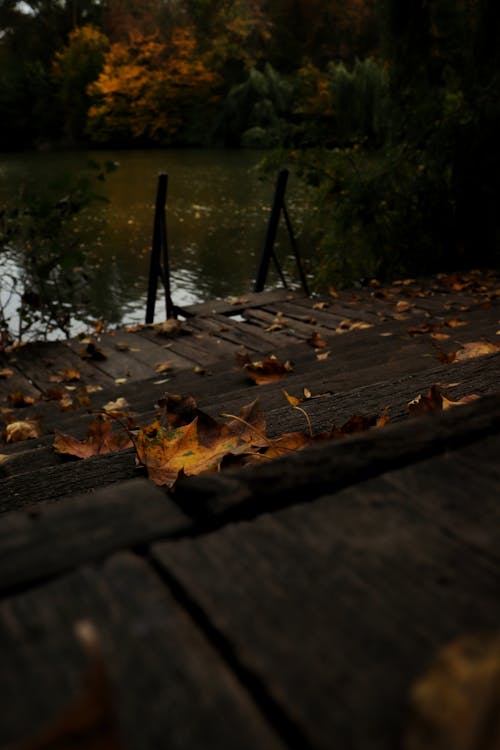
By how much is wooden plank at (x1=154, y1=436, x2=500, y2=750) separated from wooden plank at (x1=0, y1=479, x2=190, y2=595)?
6cm

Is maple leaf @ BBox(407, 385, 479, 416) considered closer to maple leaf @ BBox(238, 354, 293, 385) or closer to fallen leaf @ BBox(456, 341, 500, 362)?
fallen leaf @ BBox(456, 341, 500, 362)

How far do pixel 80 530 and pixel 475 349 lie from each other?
7.50 feet

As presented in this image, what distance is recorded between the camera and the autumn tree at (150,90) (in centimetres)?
3572

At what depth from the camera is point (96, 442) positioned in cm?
189

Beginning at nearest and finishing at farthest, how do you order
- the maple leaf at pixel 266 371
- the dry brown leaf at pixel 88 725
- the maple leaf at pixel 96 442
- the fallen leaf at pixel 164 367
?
the dry brown leaf at pixel 88 725
the maple leaf at pixel 96 442
the maple leaf at pixel 266 371
the fallen leaf at pixel 164 367

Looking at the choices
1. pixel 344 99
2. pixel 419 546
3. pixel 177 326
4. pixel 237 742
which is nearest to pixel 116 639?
pixel 237 742

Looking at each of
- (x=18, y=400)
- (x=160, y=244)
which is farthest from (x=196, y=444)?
(x=160, y=244)

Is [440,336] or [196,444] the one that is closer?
[196,444]

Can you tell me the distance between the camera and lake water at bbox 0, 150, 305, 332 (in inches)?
443

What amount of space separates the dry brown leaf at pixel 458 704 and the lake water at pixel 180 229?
5586mm

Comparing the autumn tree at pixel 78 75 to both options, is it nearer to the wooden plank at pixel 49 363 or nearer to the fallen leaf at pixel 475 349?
the wooden plank at pixel 49 363

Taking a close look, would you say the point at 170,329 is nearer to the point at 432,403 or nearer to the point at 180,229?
the point at 432,403

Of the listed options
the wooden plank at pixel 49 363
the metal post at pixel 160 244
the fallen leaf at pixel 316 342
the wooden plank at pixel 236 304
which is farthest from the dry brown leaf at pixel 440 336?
the metal post at pixel 160 244

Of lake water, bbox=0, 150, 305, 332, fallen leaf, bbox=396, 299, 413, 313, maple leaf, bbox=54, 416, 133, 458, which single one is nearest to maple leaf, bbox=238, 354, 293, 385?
maple leaf, bbox=54, 416, 133, 458
